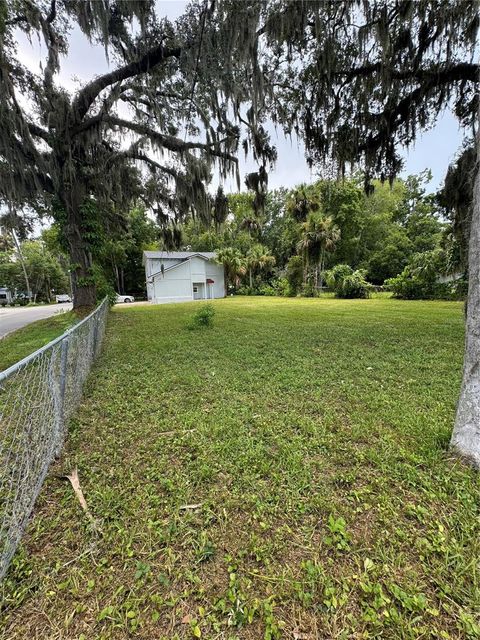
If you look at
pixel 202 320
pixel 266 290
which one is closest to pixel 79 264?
pixel 202 320

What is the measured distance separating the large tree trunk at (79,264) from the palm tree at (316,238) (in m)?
15.1

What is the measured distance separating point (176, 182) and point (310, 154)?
15.2 ft

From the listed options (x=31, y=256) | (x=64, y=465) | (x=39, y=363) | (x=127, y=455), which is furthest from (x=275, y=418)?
(x=31, y=256)

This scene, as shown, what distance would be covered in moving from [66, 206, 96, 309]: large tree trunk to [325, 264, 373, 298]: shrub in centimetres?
1524

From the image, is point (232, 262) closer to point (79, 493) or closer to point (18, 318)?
point (18, 318)

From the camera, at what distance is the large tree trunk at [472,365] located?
6.26ft

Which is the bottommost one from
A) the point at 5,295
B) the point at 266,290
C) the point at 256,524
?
the point at 256,524

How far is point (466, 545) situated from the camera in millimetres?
1440

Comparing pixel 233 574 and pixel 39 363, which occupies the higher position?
pixel 39 363

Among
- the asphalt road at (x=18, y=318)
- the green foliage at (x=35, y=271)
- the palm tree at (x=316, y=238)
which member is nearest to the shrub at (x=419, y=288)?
the palm tree at (x=316, y=238)

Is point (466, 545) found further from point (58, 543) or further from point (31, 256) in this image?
point (31, 256)

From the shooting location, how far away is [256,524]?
162 centimetres

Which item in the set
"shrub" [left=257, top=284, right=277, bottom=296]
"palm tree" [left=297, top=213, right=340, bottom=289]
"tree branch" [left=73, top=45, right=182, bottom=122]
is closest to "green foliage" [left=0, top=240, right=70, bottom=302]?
"shrub" [left=257, top=284, right=277, bottom=296]

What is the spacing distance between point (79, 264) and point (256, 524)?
917 cm
